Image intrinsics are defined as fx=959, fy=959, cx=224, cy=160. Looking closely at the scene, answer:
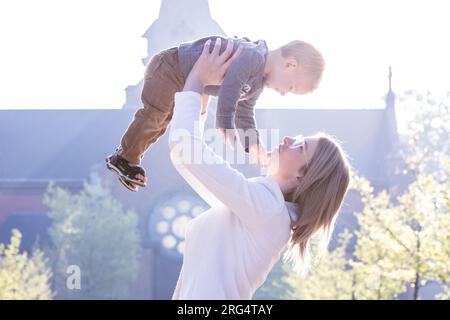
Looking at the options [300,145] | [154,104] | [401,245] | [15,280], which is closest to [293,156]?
[300,145]

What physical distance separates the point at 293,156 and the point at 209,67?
0.48m

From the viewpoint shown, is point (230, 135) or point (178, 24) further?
point (178, 24)

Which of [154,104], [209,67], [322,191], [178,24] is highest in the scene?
[178,24]

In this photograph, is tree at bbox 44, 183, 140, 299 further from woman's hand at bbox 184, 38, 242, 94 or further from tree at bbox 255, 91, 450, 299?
woman's hand at bbox 184, 38, 242, 94

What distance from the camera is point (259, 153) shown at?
4172mm

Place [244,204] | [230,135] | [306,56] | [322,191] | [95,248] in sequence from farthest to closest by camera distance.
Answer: [95,248], [306,56], [230,135], [322,191], [244,204]

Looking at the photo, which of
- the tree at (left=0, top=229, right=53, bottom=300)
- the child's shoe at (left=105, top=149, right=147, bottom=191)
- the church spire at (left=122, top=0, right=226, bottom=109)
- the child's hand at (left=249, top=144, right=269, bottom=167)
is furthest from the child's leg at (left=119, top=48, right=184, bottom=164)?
the church spire at (left=122, top=0, right=226, bottom=109)

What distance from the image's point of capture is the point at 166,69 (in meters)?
4.30

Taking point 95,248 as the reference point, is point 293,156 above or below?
above

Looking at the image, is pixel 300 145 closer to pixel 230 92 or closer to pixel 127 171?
pixel 230 92

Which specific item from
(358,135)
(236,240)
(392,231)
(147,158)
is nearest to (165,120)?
(236,240)

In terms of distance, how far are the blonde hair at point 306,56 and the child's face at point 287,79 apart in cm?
2

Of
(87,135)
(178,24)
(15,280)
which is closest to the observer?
(15,280)
